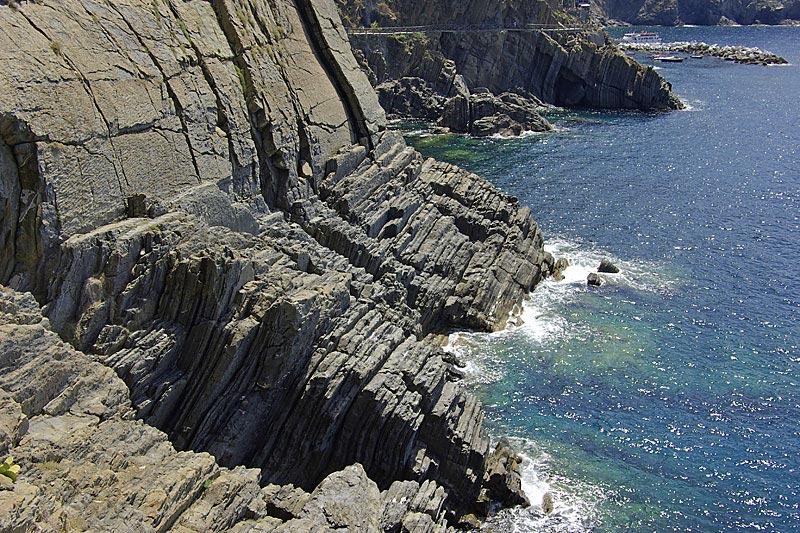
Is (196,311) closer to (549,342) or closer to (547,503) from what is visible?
(547,503)

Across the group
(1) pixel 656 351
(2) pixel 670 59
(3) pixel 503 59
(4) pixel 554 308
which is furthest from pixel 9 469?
(2) pixel 670 59

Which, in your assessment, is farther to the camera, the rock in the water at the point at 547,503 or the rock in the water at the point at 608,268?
the rock in the water at the point at 608,268

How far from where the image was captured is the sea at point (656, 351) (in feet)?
128

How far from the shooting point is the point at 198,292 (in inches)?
1356

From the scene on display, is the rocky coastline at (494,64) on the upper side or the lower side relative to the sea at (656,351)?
upper

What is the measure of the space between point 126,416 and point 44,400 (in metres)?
3.52

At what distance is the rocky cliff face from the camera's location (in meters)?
28.2

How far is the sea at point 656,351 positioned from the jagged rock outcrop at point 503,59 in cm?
4439

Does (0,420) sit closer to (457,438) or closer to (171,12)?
(457,438)

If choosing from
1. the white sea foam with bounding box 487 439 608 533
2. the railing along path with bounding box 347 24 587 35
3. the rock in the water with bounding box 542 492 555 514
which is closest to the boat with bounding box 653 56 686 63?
the railing along path with bounding box 347 24 587 35

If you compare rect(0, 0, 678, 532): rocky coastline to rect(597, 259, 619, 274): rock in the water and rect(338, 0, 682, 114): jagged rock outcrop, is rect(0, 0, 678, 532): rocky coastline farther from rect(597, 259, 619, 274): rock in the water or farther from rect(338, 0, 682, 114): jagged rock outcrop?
rect(338, 0, 682, 114): jagged rock outcrop

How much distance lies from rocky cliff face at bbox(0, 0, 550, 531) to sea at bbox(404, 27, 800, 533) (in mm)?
5124

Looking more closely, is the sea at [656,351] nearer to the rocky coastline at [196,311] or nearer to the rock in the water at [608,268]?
the rock in the water at [608,268]

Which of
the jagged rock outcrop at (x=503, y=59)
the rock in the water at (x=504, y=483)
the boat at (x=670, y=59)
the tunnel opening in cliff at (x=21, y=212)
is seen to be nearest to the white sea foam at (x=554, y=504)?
the rock in the water at (x=504, y=483)
